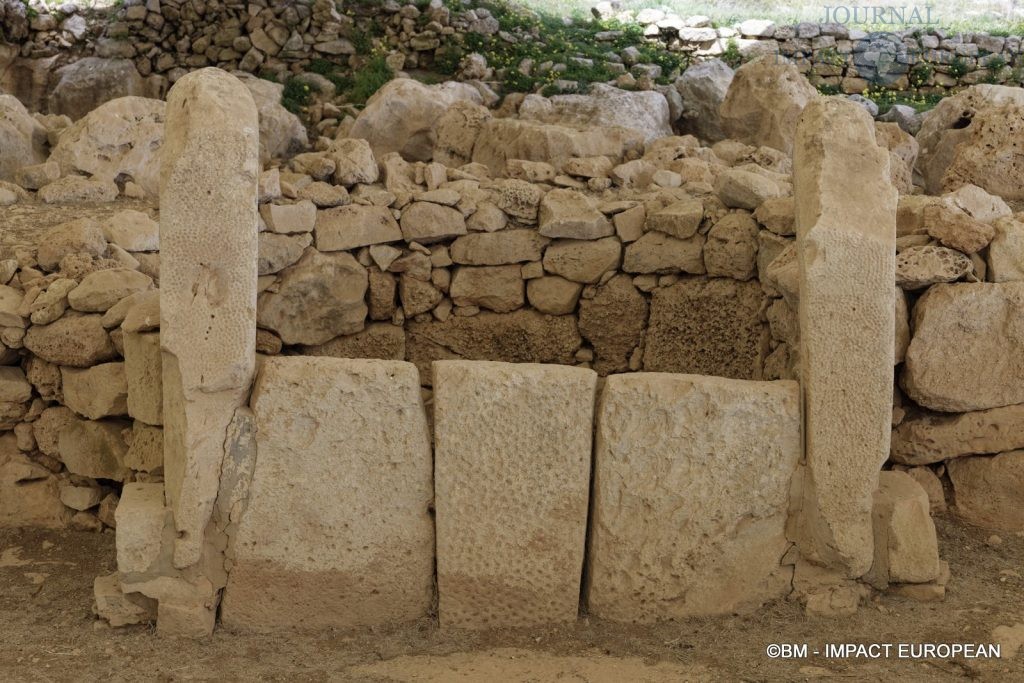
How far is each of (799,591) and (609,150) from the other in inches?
129

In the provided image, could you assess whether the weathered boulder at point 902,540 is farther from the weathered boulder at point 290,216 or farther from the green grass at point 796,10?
the green grass at point 796,10

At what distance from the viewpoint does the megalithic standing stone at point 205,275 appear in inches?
136

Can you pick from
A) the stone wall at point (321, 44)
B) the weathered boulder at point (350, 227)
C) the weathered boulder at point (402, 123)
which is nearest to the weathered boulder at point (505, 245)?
the weathered boulder at point (350, 227)

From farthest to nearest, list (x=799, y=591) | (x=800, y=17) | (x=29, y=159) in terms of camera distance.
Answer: (x=800, y=17) → (x=29, y=159) → (x=799, y=591)

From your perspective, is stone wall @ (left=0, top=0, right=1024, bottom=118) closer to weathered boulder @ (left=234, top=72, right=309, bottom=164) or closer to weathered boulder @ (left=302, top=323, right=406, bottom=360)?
weathered boulder @ (left=234, top=72, right=309, bottom=164)

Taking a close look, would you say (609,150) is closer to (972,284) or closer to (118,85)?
(972,284)

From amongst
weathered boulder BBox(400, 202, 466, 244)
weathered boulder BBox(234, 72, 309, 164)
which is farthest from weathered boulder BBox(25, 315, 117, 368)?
weathered boulder BBox(234, 72, 309, 164)

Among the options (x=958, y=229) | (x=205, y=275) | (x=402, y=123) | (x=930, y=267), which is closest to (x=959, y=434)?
(x=930, y=267)

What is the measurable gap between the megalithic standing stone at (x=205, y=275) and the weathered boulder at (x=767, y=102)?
13.1 feet

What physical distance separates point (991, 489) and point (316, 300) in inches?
125

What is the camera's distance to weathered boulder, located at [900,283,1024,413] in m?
4.09

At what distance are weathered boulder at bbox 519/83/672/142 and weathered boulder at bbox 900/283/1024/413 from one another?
3940 millimetres

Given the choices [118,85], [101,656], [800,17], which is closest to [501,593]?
[101,656]

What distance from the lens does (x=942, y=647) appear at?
3.48m
